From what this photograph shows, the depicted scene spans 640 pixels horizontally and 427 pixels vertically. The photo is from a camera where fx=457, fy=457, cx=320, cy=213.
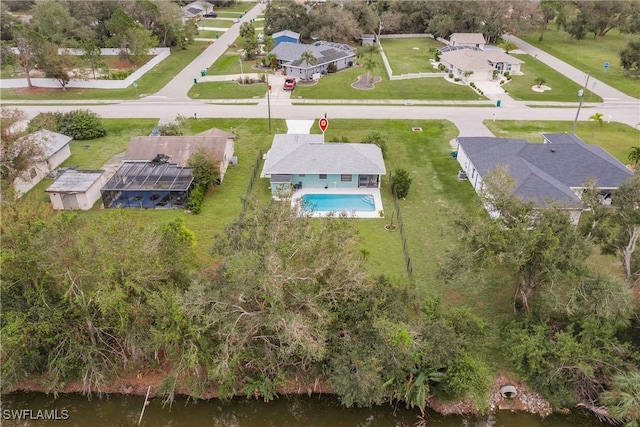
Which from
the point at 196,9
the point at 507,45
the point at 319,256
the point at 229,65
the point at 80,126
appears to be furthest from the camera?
the point at 196,9

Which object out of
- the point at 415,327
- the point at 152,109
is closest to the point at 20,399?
the point at 415,327

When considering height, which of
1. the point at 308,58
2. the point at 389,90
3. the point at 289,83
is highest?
the point at 308,58

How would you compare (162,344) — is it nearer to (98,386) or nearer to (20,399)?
(98,386)

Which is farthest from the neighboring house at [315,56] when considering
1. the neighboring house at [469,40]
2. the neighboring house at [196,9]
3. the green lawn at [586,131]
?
the neighboring house at [196,9]

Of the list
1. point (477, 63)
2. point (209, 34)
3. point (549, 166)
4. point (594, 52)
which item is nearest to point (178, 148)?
point (549, 166)

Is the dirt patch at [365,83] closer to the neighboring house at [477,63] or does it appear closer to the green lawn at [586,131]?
the neighboring house at [477,63]

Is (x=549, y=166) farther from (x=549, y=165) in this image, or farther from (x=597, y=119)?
(x=597, y=119)

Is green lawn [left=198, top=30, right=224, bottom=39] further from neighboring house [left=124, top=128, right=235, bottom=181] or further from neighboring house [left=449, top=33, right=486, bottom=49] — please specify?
neighboring house [left=124, top=128, right=235, bottom=181]
